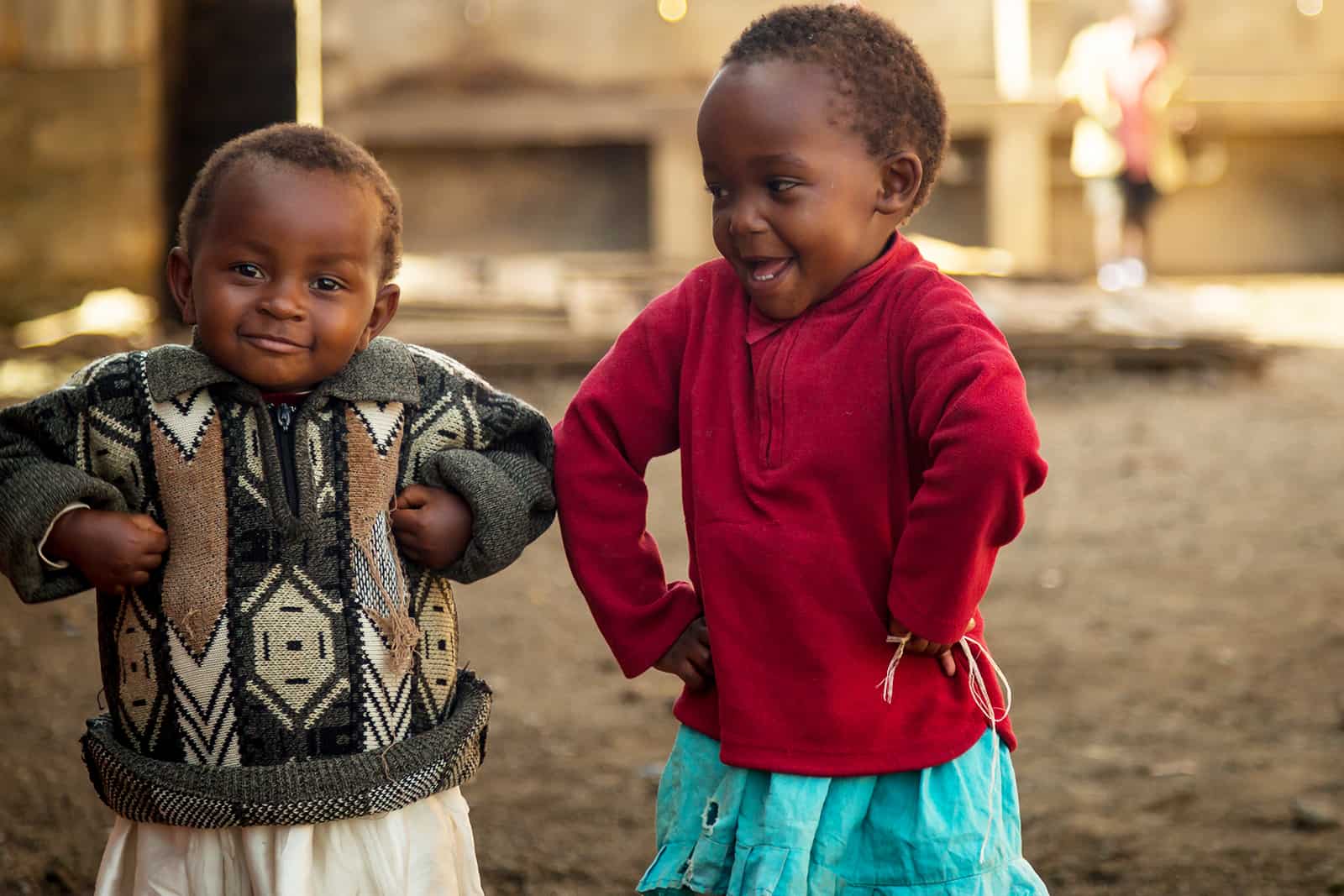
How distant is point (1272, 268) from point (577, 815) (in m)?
11.5

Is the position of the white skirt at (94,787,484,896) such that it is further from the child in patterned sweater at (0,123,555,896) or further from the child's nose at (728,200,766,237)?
the child's nose at (728,200,766,237)

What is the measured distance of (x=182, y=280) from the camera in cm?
210

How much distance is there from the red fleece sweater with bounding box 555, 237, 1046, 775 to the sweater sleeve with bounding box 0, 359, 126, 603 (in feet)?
2.43

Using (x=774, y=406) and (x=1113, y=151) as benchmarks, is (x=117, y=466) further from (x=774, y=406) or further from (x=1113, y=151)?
(x=1113, y=151)

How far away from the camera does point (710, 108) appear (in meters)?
2.08

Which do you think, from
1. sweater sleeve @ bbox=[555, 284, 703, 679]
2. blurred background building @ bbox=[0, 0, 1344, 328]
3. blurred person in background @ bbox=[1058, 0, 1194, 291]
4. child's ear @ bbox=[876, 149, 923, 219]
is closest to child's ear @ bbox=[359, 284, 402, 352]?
sweater sleeve @ bbox=[555, 284, 703, 679]

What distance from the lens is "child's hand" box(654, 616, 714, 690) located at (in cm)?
216

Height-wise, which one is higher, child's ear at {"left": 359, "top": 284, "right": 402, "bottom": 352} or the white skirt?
child's ear at {"left": 359, "top": 284, "right": 402, "bottom": 352}

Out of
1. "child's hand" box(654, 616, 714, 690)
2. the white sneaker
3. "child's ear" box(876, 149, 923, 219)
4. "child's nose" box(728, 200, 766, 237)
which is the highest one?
"child's ear" box(876, 149, 923, 219)

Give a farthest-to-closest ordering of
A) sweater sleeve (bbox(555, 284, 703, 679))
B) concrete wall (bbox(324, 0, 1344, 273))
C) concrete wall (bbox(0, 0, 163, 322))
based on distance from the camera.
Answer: concrete wall (bbox(324, 0, 1344, 273))
concrete wall (bbox(0, 0, 163, 322))
sweater sleeve (bbox(555, 284, 703, 679))

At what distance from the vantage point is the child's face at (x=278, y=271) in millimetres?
2023

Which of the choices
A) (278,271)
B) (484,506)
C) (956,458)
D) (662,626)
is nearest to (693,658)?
(662,626)

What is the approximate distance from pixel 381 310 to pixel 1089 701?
257 cm

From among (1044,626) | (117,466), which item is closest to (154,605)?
(117,466)
